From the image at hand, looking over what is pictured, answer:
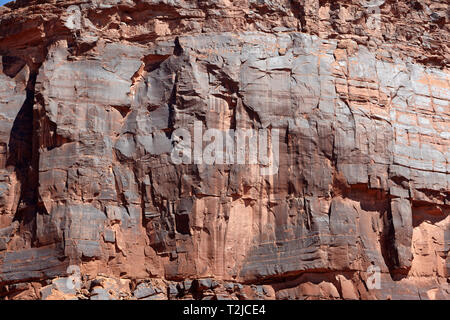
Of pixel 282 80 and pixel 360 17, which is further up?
pixel 360 17

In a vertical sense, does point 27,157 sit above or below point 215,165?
above

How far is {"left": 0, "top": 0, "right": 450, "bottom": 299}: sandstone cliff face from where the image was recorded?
3141 centimetres

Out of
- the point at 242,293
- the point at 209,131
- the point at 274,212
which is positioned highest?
the point at 209,131

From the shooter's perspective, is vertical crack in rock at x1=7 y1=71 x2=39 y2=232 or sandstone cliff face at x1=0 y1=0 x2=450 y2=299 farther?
vertical crack in rock at x1=7 y1=71 x2=39 y2=232

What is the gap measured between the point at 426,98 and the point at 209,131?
6941 millimetres

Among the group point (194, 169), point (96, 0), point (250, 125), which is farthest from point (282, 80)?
point (96, 0)

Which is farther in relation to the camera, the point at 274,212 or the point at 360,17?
the point at 360,17

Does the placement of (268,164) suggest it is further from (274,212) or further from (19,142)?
(19,142)

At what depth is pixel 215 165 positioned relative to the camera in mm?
32219

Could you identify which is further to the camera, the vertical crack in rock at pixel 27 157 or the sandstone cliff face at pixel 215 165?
the vertical crack in rock at pixel 27 157

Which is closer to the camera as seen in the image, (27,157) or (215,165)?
(215,165)

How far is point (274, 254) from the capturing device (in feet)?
104

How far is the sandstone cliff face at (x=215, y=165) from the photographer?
31.4 meters

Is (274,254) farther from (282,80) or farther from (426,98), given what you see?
(426,98)
